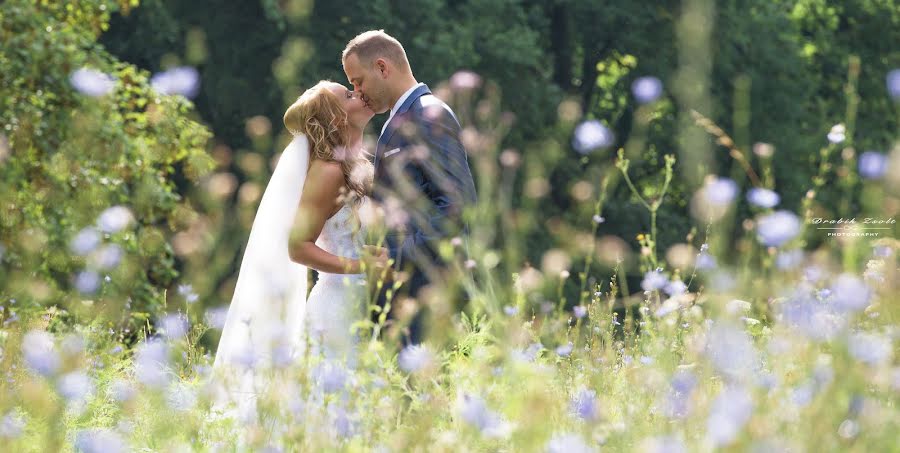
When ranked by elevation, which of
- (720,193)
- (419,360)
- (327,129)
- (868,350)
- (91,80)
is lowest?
(868,350)

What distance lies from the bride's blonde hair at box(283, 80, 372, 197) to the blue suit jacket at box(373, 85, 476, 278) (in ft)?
1.15

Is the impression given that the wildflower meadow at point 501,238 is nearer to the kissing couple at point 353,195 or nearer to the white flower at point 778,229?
the white flower at point 778,229

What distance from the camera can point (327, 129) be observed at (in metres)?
4.31

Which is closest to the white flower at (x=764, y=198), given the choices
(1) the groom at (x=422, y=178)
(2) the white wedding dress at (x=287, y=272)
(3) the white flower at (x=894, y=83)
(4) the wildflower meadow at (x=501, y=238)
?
(4) the wildflower meadow at (x=501, y=238)

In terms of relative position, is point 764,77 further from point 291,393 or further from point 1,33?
point 291,393

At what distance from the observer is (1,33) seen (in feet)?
28.0

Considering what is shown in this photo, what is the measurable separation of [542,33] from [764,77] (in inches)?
139

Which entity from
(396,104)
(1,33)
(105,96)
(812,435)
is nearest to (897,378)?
(812,435)

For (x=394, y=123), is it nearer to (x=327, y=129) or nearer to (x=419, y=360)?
(x=327, y=129)

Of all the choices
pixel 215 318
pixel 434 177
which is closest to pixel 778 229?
pixel 434 177

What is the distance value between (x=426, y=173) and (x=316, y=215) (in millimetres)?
533

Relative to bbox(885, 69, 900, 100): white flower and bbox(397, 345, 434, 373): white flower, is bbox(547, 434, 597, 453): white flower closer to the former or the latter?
bbox(397, 345, 434, 373): white flower

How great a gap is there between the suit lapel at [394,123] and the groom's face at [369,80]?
16cm

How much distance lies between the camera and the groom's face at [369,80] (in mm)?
4195
